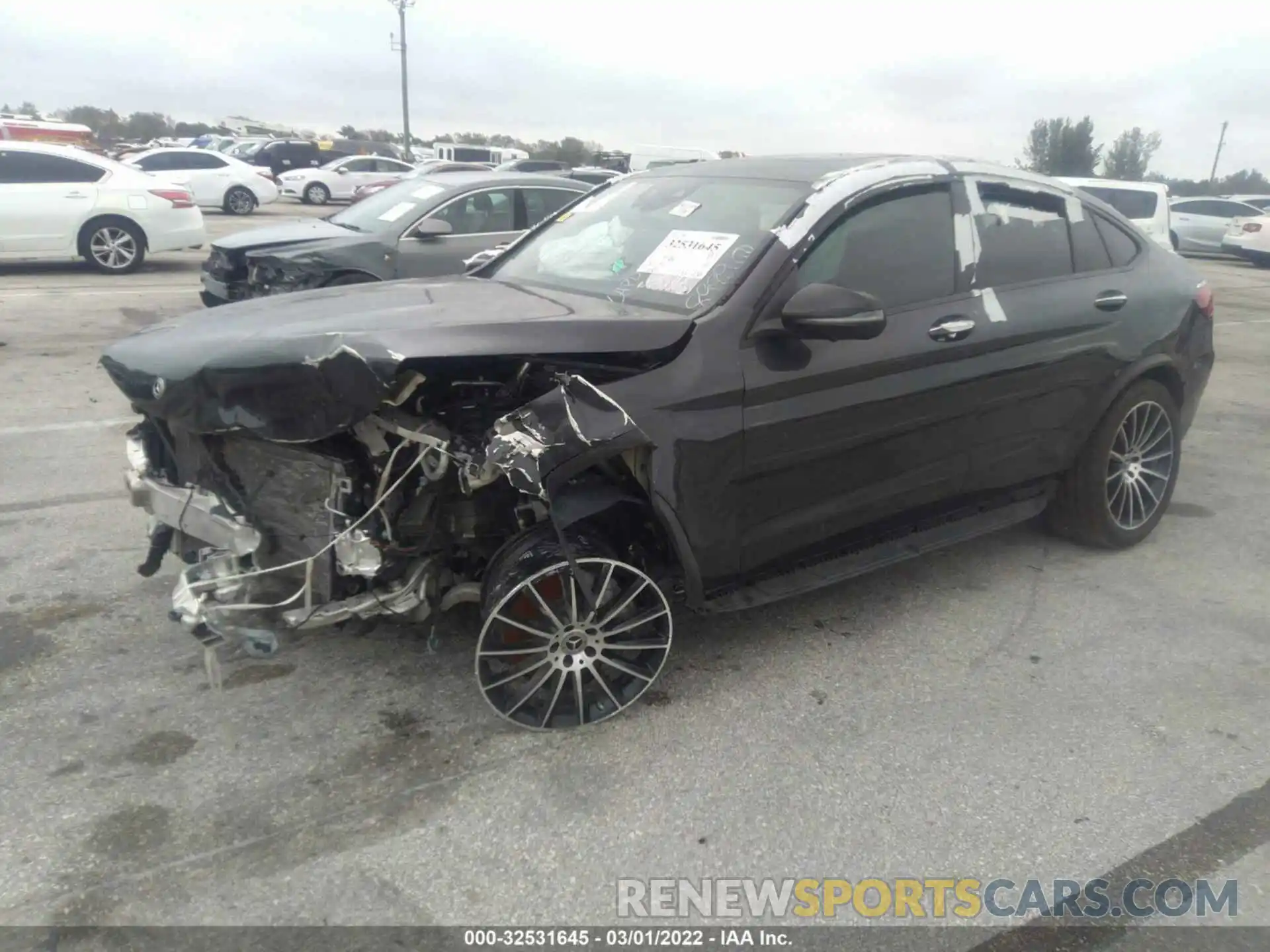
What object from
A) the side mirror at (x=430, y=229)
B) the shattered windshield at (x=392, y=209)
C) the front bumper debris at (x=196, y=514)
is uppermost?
the shattered windshield at (x=392, y=209)

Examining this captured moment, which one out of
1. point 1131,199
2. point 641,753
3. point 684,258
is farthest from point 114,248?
point 1131,199

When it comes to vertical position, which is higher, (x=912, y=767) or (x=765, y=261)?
(x=765, y=261)

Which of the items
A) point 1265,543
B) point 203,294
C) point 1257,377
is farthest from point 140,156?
point 1265,543

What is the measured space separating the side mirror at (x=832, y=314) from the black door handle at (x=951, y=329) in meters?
0.60

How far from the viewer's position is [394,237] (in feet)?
28.4

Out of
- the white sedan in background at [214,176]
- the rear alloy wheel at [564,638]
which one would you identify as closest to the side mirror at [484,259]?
the rear alloy wheel at [564,638]

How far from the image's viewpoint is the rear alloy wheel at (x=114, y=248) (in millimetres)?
12828

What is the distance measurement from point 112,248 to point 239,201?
11.3m

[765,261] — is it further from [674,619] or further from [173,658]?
[173,658]

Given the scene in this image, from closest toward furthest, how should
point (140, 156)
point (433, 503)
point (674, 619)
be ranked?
point (433, 503) < point (674, 619) < point (140, 156)

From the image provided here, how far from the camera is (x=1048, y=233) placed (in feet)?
14.4

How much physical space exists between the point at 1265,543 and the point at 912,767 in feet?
9.96

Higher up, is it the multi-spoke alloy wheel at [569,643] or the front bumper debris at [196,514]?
the front bumper debris at [196,514]

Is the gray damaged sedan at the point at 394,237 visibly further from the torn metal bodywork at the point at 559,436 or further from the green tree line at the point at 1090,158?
the green tree line at the point at 1090,158
